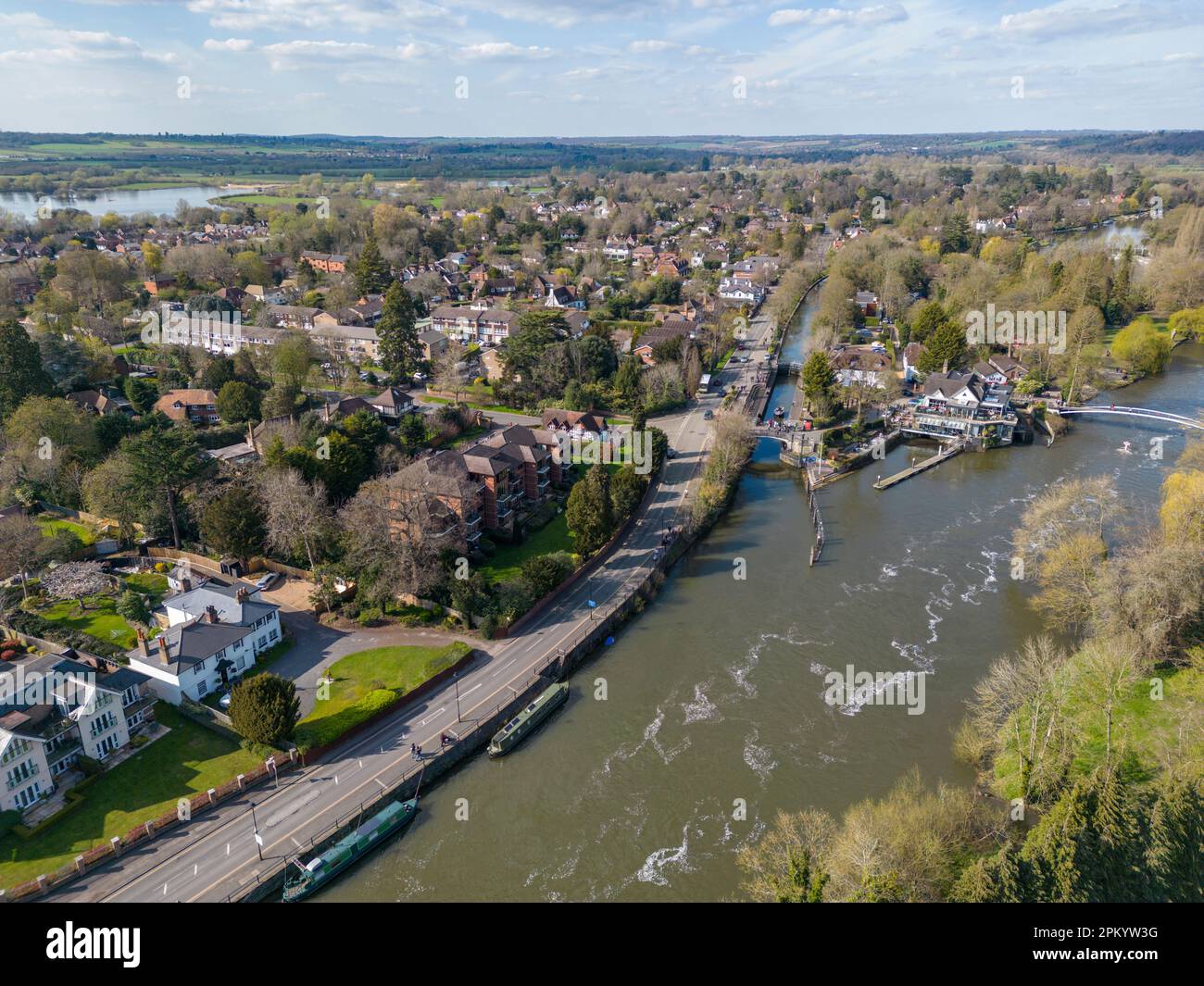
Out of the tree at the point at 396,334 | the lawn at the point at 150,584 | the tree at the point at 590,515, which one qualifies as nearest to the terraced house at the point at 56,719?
the lawn at the point at 150,584

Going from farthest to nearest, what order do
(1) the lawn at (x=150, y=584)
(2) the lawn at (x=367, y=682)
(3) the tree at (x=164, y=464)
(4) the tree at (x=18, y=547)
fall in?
1. (3) the tree at (x=164, y=464)
2. (1) the lawn at (x=150, y=584)
3. (4) the tree at (x=18, y=547)
4. (2) the lawn at (x=367, y=682)

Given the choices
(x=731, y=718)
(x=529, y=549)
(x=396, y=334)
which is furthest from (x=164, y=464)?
(x=731, y=718)

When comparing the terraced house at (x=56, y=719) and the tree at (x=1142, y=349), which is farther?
the tree at (x=1142, y=349)

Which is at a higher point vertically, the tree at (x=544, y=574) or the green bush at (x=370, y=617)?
the tree at (x=544, y=574)

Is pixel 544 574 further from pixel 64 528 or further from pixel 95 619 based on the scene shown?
pixel 64 528

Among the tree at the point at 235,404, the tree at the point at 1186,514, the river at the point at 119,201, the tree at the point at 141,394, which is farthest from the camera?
the river at the point at 119,201

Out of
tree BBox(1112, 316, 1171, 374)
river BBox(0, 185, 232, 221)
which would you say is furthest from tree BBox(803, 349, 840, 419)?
river BBox(0, 185, 232, 221)

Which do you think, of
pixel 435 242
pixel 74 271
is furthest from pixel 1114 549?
pixel 435 242

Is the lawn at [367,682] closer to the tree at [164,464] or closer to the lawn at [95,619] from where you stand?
the lawn at [95,619]
